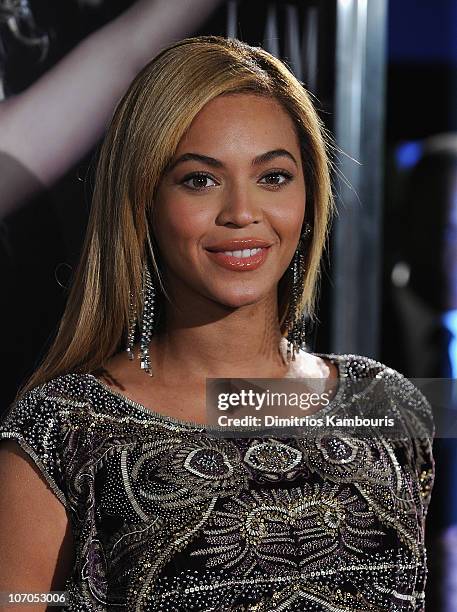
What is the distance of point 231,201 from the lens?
A: 3.50 ft

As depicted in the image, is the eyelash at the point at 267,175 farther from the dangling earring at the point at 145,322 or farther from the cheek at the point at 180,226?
the dangling earring at the point at 145,322

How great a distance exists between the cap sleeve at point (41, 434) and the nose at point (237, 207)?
1.02 feet

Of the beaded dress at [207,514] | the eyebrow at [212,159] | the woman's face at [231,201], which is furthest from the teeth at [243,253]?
the beaded dress at [207,514]

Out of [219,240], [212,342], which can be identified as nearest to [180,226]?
[219,240]

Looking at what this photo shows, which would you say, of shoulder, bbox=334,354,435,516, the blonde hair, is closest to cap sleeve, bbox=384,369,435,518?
shoulder, bbox=334,354,435,516

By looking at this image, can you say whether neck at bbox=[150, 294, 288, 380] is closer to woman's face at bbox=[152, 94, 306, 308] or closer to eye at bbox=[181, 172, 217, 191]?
woman's face at bbox=[152, 94, 306, 308]

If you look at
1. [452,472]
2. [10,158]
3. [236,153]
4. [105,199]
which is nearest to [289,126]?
[236,153]

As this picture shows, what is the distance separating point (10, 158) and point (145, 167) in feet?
0.81

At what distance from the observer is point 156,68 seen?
1.11 meters

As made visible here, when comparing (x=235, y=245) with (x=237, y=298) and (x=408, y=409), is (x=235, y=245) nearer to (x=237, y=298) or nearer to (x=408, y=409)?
(x=237, y=298)

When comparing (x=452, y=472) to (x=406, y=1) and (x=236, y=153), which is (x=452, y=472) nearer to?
(x=236, y=153)

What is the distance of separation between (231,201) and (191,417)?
281 mm

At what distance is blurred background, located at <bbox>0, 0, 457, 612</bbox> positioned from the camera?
4.07 ft

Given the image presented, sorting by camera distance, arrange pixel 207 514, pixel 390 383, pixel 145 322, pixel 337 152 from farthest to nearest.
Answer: pixel 337 152, pixel 390 383, pixel 145 322, pixel 207 514
